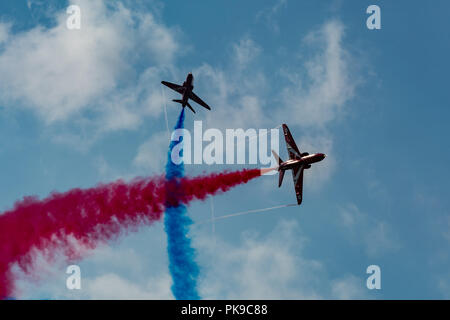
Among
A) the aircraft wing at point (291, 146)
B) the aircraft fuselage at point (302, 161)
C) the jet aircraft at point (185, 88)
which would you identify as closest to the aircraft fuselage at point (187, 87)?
the jet aircraft at point (185, 88)

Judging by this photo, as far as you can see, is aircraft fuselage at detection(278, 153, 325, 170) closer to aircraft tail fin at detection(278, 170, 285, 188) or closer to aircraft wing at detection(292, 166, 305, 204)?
aircraft tail fin at detection(278, 170, 285, 188)

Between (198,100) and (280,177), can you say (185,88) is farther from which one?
(280,177)

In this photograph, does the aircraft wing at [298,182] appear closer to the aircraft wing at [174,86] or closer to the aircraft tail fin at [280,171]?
the aircraft tail fin at [280,171]

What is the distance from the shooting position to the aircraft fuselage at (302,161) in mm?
84688

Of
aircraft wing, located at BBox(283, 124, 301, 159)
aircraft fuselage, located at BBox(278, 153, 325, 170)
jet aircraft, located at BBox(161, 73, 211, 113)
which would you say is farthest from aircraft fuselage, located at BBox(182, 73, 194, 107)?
aircraft fuselage, located at BBox(278, 153, 325, 170)

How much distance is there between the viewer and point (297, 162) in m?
85.3

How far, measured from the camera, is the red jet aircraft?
84.9 meters

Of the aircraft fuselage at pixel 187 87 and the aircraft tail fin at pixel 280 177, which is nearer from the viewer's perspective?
the aircraft tail fin at pixel 280 177

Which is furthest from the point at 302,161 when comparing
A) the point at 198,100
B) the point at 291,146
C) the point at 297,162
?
the point at 198,100

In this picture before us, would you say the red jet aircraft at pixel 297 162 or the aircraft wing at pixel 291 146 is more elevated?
the aircraft wing at pixel 291 146

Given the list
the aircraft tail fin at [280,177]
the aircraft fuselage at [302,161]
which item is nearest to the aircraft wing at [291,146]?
the aircraft fuselage at [302,161]

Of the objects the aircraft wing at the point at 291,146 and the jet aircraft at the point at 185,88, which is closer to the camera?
the aircraft wing at the point at 291,146

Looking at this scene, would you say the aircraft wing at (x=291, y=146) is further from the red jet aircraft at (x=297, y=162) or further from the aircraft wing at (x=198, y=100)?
the aircraft wing at (x=198, y=100)
